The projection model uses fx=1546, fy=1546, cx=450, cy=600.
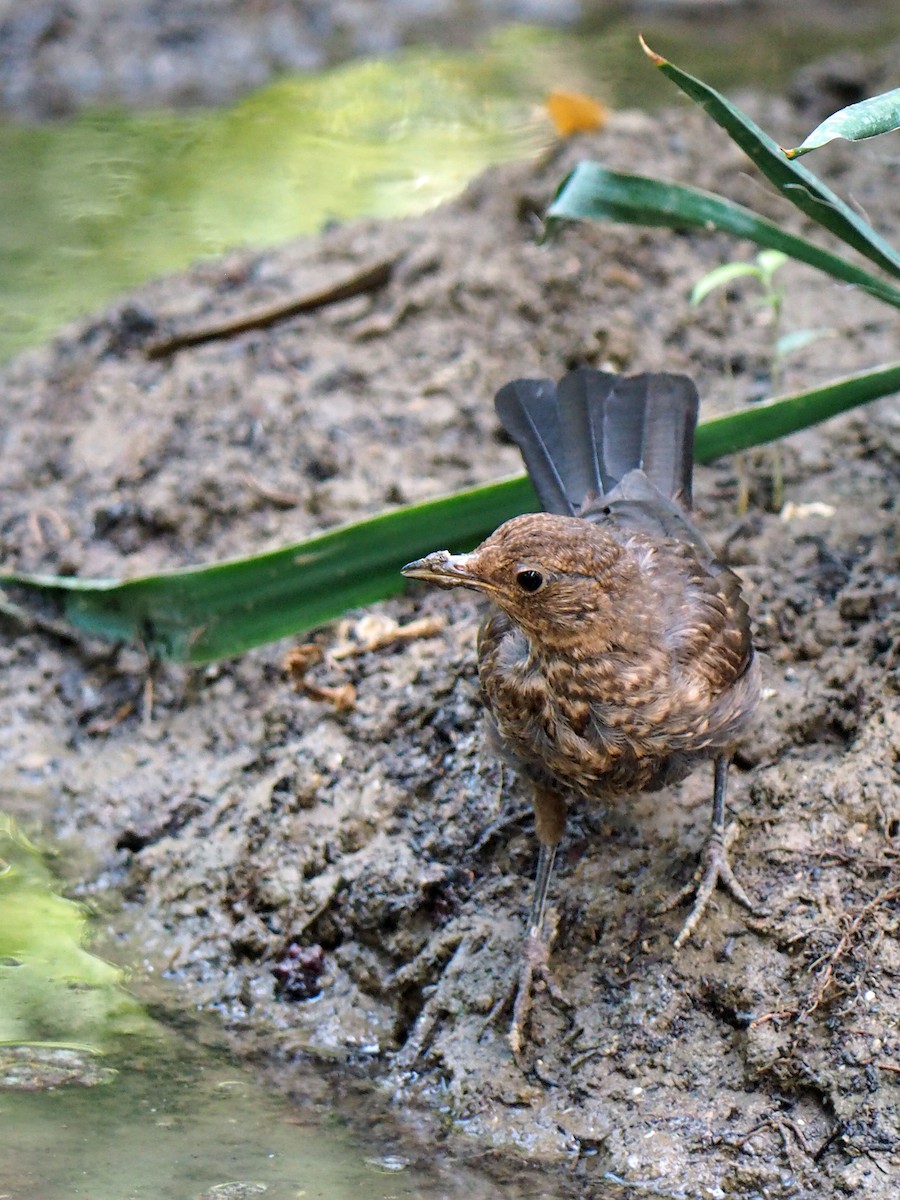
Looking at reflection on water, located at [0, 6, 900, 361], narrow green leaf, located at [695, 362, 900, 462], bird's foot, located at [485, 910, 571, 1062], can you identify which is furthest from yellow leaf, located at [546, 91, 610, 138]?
bird's foot, located at [485, 910, 571, 1062]

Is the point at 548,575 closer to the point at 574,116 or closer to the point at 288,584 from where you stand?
the point at 288,584

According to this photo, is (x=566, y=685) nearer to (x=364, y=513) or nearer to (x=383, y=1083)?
(x=383, y=1083)

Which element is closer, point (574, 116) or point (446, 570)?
point (446, 570)

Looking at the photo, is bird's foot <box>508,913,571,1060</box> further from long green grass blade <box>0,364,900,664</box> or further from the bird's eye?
long green grass blade <box>0,364,900,664</box>

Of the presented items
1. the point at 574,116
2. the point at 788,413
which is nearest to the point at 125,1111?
the point at 788,413

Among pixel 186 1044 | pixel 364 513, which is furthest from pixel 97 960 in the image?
pixel 364 513
